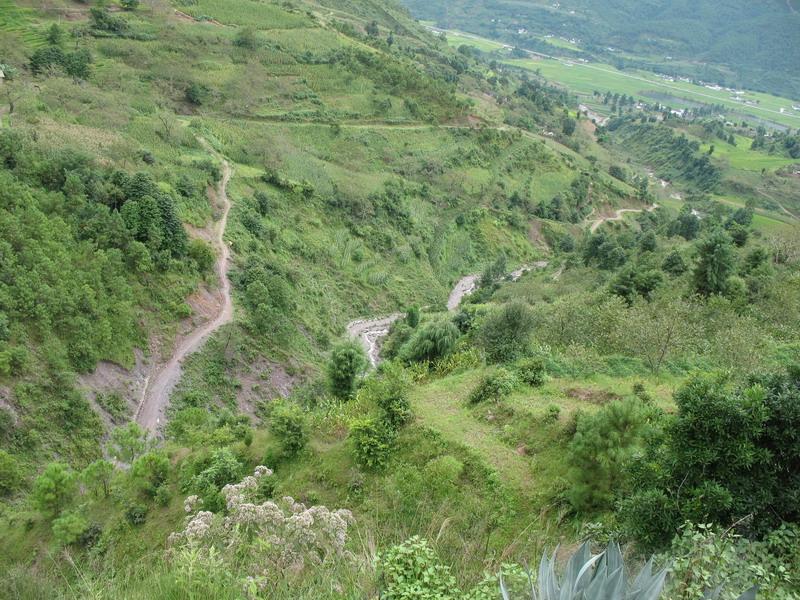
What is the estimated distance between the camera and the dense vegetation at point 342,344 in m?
8.63

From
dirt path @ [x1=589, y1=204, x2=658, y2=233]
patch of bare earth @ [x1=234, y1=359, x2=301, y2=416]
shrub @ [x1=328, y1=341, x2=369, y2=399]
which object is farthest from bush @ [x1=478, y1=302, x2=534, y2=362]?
dirt path @ [x1=589, y1=204, x2=658, y2=233]

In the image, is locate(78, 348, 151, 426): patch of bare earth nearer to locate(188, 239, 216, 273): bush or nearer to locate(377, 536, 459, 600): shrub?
locate(188, 239, 216, 273): bush

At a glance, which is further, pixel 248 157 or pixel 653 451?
pixel 248 157

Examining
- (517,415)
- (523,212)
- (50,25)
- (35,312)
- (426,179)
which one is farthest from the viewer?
(523,212)

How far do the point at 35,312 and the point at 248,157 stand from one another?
121ft

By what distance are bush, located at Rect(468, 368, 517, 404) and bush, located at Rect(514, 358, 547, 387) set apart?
23.8 inches

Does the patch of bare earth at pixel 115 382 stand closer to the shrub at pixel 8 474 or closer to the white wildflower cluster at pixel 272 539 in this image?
the shrub at pixel 8 474

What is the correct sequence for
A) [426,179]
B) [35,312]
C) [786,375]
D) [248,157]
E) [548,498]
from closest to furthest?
[786,375] < [548,498] < [35,312] < [248,157] < [426,179]

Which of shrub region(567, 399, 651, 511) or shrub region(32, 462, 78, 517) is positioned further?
shrub region(32, 462, 78, 517)

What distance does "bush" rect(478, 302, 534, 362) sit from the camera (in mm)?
24922

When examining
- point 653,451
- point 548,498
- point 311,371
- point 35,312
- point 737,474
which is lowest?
point 311,371

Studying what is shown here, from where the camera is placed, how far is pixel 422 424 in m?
18.9

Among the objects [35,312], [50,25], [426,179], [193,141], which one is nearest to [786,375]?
[35,312]

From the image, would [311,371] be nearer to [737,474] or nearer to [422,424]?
[422,424]
